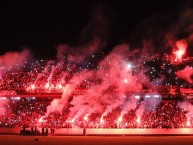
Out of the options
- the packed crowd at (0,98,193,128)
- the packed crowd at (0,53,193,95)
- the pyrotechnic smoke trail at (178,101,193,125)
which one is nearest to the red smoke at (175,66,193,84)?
the packed crowd at (0,53,193,95)

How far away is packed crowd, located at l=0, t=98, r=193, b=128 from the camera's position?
3114 cm

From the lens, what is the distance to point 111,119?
3195 cm

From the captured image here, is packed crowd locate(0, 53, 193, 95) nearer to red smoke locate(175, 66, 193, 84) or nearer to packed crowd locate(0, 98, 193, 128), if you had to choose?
red smoke locate(175, 66, 193, 84)

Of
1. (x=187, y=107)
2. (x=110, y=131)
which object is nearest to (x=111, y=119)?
(x=110, y=131)

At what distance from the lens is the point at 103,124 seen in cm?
3125

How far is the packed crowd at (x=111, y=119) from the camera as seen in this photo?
31.1 m

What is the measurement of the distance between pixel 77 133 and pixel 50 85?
41.0 ft

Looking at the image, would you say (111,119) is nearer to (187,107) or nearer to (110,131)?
(110,131)

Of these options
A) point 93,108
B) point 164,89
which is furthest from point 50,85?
point 164,89

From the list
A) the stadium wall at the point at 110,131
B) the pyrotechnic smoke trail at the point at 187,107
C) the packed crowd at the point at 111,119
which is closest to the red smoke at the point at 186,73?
the pyrotechnic smoke trail at the point at 187,107

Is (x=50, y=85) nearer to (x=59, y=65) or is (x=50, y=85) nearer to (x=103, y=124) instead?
(x=59, y=65)

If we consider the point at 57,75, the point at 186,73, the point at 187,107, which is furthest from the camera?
the point at 57,75

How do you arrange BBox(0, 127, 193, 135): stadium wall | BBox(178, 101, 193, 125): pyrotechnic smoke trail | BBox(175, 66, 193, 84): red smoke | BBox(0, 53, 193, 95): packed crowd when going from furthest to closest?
BBox(0, 53, 193, 95): packed crowd → BBox(175, 66, 193, 84): red smoke → BBox(178, 101, 193, 125): pyrotechnic smoke trail → BBox(0, 127, 193, 135): stadium wall

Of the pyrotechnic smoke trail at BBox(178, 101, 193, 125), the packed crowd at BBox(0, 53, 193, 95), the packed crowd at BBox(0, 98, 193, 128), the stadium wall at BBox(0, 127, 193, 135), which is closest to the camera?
the stadium wall at BBox(0, 127, 193, 135)
